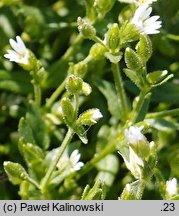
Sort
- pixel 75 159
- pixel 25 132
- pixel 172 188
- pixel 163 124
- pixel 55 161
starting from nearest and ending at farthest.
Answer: pixel 172 188 → pixel 55 161 → pixel 75 159 → pixel 25 132 → pixel 163 124

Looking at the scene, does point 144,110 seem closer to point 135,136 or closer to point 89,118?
point 89,118

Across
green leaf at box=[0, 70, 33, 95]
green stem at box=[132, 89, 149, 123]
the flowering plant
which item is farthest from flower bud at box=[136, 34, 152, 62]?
green leaf at box=[0, 70, 33, 95]

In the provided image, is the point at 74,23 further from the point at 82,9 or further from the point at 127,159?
the point at 127,159

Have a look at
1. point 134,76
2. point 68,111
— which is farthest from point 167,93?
point 68,111

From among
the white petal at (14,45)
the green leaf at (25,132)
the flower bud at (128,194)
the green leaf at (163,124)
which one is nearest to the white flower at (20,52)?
the white petal at (14,45)

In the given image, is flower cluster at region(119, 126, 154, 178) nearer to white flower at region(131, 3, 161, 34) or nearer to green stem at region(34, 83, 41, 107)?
white flower at region(131, 3, 161, 34)

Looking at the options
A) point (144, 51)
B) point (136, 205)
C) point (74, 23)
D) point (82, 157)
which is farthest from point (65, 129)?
point (136, 205)
